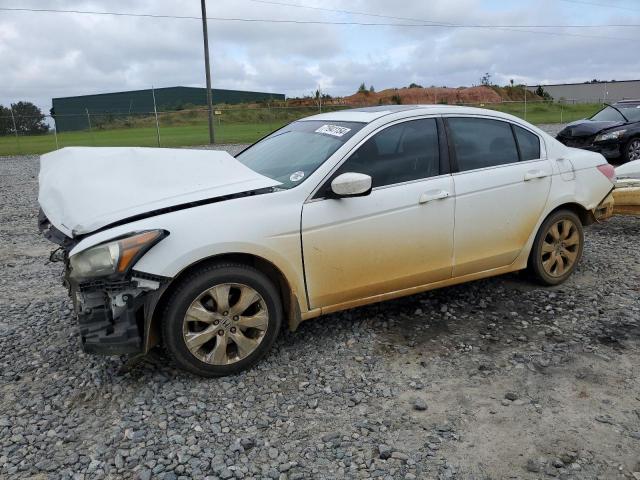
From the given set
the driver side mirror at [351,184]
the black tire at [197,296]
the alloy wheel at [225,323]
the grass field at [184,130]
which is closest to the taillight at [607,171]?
the driver side mirror at [351,184]

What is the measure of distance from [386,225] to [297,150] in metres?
0.96

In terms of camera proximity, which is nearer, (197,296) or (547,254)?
(197,296)

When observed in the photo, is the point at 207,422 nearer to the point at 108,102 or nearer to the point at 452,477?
the point at 452,477

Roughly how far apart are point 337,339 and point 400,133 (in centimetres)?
161

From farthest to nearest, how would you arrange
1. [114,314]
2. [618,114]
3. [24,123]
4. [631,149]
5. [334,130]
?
[24,123]
[618,114]
[631,149]
[334,130]
[114,314]

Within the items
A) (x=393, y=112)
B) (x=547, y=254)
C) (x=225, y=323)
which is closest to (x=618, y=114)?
(x=547, y=254)

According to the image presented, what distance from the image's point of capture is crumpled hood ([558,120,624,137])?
12.0m

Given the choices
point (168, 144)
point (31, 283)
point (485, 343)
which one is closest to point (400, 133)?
point (485, 343)

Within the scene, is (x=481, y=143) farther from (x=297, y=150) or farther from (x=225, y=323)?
(x=225, y=323)

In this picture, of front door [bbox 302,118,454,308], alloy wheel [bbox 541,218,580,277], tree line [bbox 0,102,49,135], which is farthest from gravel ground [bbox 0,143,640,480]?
tree line [bbox 0,102,49,135]

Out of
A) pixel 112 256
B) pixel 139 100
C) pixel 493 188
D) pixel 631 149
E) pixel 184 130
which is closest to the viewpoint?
pixel 112 256

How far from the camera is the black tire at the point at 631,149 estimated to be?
11.6m

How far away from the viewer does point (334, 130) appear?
13.8ft

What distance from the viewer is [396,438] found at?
9.58 feet
